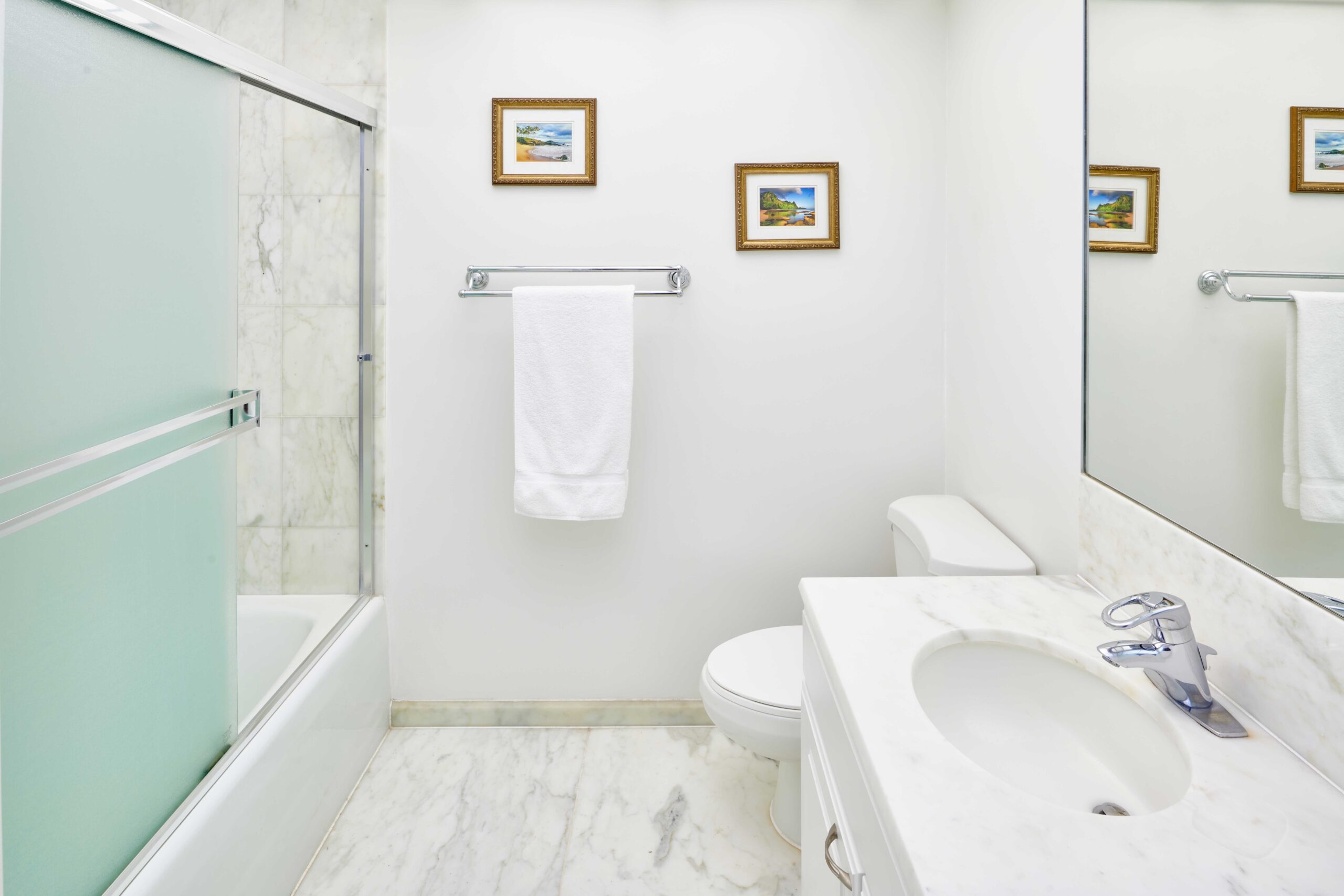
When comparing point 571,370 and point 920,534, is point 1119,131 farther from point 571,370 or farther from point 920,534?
point 571,370

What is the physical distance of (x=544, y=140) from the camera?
1.88 meters

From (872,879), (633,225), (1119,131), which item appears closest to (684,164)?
(633,225)

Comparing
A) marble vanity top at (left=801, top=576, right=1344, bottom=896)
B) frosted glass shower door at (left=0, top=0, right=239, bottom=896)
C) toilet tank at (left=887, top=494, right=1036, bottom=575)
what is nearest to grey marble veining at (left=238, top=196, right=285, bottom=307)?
frosted glass shower door at (left=0, top=0, right=239, bottom=896)

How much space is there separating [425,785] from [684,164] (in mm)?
1689

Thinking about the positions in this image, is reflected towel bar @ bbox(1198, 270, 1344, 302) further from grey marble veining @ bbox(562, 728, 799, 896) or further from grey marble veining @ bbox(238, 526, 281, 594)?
grey marble veining @ bbox(238, 526, 281, 594)

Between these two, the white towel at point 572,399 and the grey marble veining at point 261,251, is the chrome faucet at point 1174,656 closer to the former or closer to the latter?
the white towel at point 572,399

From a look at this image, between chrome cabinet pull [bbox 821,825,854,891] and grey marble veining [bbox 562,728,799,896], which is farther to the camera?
grey marble veining [bbox 562,728,799,896]

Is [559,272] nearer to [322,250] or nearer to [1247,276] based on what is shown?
[322,250]

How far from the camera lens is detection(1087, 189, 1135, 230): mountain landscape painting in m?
1.06

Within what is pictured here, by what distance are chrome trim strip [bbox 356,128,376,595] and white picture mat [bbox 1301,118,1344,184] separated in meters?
1.84

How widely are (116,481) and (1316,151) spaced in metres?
1.45

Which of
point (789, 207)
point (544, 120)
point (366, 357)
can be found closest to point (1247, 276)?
point (789, 207)

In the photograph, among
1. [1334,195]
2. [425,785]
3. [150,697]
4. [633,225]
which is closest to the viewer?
[1334,195]

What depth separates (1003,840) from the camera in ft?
2.01
